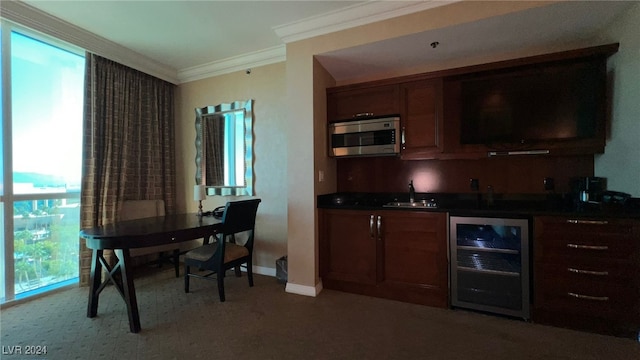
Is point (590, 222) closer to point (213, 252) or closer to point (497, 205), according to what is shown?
point (497, 205)

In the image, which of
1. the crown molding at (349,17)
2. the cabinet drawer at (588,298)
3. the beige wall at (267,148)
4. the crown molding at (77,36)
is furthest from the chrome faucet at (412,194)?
the crown molding at (77,36)

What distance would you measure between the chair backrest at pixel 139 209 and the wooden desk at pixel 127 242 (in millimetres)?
880

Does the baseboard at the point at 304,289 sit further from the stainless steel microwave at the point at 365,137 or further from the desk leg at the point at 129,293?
the stainless steel microwave at the point at 365,137

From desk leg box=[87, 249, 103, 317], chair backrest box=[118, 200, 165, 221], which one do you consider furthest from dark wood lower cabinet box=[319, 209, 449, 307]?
chair backrest box=[118, 200, 165, 221]

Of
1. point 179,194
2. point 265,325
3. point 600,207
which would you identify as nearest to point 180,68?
point 179,194

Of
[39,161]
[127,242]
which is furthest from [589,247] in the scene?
[39,161]

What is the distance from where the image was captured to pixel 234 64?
11.0 ft

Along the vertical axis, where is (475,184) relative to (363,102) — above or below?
below

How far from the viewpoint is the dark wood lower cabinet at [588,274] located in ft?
5.67

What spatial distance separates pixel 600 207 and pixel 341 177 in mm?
2275

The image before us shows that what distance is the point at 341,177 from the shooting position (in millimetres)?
3160

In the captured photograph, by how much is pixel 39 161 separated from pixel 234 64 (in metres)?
2.36

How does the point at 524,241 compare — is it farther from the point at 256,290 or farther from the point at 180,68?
the point at 180,68

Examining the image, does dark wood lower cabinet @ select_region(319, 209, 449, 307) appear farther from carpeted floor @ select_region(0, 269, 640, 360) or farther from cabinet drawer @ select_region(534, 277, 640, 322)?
cabinet drawer @ select_region(534, 277, 640, 322)
